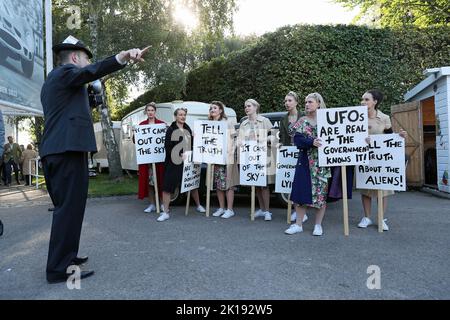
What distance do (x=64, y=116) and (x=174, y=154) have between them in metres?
3.57

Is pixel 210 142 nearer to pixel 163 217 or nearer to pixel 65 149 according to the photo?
pixel 163 217

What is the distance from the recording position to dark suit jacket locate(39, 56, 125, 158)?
12.2ft

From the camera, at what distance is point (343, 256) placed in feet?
15.0

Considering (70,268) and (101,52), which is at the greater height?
(101,52)

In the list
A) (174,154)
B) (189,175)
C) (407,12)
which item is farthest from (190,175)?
(407,12)

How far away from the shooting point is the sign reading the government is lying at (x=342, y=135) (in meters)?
5.58

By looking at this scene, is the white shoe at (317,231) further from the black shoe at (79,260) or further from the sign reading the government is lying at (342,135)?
the black shoe at (79,260)

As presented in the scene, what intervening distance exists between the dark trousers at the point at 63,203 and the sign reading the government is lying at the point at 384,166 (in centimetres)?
414

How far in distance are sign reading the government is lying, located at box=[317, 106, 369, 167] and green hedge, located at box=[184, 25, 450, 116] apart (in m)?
7.01

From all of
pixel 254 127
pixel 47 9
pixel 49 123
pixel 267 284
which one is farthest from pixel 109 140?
pixel 267 284

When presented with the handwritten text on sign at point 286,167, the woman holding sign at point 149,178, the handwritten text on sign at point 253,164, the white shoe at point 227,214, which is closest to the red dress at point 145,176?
the woman holding sign at point 149,178

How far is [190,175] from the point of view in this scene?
754 cm
